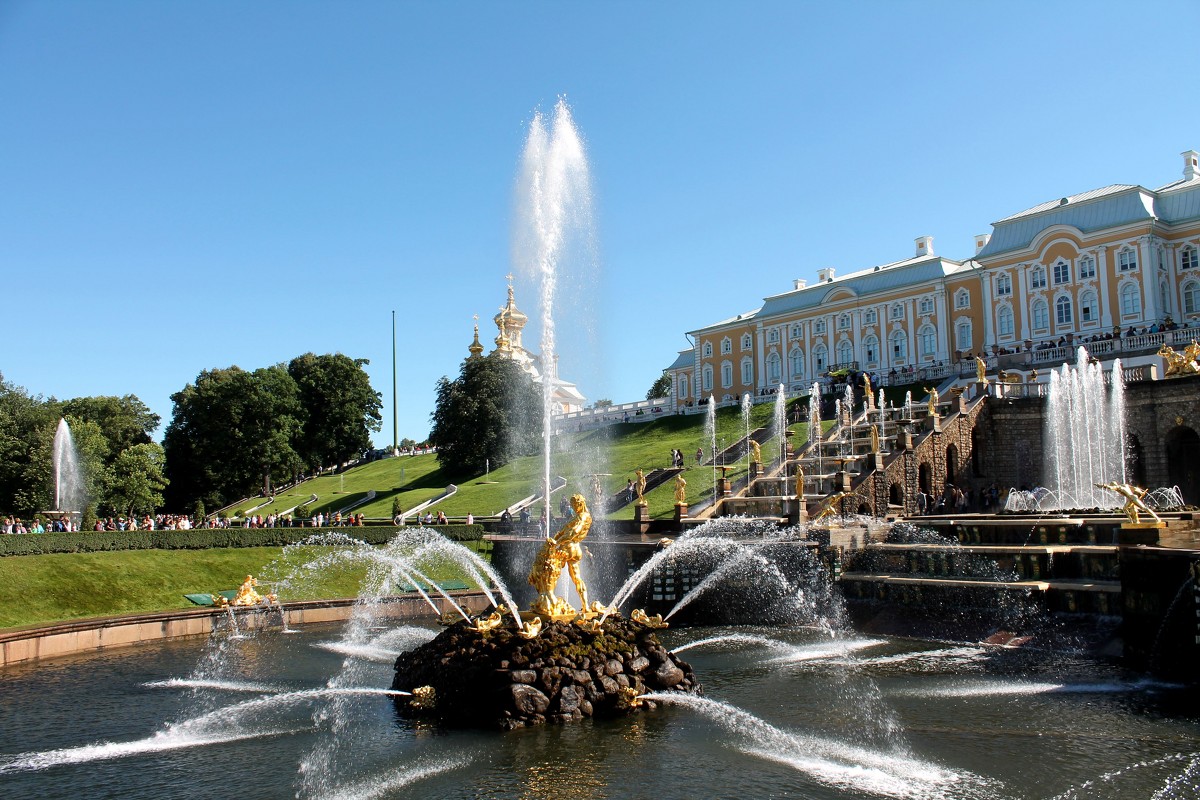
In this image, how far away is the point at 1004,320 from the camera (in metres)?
54.2

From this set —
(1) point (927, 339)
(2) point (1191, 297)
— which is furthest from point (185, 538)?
(2) point (1191, 297)

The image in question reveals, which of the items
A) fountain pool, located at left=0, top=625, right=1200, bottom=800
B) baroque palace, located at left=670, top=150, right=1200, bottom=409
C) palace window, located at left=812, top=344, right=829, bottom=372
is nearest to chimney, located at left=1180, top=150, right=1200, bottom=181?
baroque palace, located at left=670, top=150, right=1200, bottom=409

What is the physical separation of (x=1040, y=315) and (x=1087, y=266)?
3.80m

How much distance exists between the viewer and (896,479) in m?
31.3

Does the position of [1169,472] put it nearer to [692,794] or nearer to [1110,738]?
[1110,738]

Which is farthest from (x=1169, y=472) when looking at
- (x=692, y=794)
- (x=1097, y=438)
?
(x=692, y=794)

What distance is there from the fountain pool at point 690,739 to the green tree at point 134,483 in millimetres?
34488

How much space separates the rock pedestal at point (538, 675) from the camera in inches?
495

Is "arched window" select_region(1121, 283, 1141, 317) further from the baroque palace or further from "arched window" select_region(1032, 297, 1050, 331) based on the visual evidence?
"arched window" select_region(1032, 297, 1050, 331)

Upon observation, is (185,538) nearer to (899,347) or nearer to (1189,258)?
(899,347)

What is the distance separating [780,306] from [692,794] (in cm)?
6242

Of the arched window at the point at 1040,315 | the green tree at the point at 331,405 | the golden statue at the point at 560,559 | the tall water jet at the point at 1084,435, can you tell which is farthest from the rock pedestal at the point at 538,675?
the green tree at the point at 331,405

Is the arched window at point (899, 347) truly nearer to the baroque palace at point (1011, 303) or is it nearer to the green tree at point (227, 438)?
the baroque palace at point (1011, 303)

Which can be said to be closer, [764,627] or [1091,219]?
[764,627]
